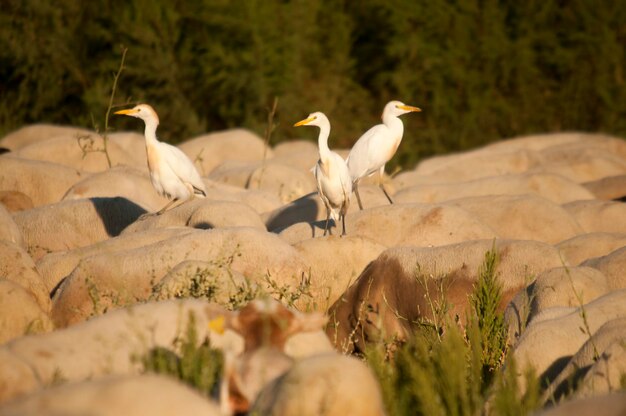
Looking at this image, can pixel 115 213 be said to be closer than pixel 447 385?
No

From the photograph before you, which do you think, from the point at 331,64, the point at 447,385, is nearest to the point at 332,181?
the point at 447,385

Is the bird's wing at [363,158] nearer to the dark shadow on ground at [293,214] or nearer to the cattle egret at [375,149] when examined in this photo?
the cattle egret at [375,149]

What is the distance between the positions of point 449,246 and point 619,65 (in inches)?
652

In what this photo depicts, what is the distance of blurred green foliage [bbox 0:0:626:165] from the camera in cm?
2217

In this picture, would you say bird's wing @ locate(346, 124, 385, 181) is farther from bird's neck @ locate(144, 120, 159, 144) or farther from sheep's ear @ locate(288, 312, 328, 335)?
sheep's ear @ locate(288, 312, 328, 335)

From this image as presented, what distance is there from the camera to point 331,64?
2480 centimetres

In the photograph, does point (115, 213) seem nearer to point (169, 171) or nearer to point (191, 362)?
point (169, 171)

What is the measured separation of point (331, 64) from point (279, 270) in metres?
16.8

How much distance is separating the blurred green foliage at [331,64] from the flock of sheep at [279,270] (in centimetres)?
682

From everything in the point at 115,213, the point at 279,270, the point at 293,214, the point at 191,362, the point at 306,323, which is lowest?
the point at 293,214

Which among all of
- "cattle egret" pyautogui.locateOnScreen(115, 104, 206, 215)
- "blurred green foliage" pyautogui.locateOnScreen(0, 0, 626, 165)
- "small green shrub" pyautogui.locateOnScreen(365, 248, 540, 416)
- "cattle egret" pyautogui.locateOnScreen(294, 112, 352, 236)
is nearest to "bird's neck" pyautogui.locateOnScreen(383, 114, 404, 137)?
"cattle egret" pyautogui.locateOnScreen(294, 112, 352, 236)

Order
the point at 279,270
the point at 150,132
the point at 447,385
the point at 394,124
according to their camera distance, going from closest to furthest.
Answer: the point at 447,385 < the point at 279,270 < the point at 150,132 < the point at 394,124

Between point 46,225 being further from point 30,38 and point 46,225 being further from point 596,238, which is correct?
point 30,38

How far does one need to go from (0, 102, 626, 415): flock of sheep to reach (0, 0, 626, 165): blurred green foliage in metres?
6.82
